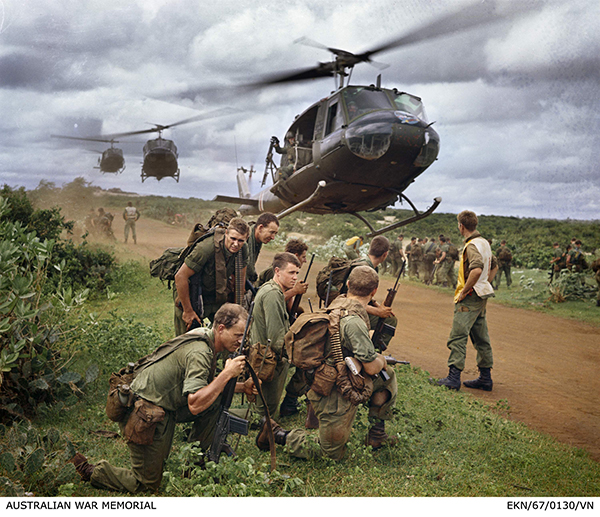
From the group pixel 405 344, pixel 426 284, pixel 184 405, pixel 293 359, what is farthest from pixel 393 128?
pixel 426 284

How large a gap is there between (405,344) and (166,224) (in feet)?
81.6

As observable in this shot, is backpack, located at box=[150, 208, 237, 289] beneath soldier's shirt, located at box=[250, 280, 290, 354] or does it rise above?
above

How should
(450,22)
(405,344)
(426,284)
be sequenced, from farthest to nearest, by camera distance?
1. (426,284)
2. (405,344)
3. (450,22)

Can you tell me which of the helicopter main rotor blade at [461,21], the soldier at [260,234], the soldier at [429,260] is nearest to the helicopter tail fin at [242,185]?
the soldier at [429,260]

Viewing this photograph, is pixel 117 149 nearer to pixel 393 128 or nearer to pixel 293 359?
pixel 393 128

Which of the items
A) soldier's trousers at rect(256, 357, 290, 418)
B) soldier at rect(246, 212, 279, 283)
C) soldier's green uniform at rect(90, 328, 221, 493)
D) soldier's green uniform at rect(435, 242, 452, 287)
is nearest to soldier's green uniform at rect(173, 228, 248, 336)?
soldier at rect(246, 212, 279, 283)

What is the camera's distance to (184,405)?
10.4 feet

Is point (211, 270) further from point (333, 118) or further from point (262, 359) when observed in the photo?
point (333, 118)

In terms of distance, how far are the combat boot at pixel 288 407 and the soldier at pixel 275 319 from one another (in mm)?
552

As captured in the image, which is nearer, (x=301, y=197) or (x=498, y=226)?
(x=301, y=197)

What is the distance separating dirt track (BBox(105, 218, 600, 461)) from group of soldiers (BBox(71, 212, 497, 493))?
69.3 inches

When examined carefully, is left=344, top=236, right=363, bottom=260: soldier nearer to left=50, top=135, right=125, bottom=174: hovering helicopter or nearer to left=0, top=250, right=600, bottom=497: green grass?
left=0, top=250, right=600, bottom=497: green grass

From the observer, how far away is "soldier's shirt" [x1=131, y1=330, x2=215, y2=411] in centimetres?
299

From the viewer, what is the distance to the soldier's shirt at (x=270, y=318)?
391cm
